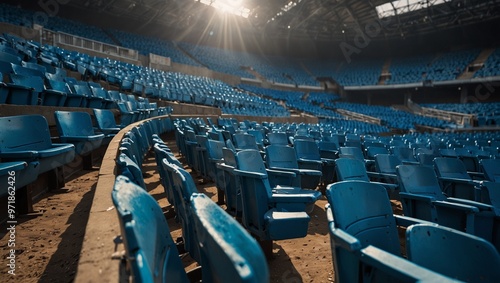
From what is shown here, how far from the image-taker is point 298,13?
84.6 feet

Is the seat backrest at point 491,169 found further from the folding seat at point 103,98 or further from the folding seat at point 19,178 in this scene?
the folding seat at point 103,98

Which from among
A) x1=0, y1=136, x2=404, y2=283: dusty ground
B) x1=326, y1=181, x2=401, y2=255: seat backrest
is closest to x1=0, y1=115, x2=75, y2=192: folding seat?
x1=0, y1=136, x2=404, y2=283: dusty ground

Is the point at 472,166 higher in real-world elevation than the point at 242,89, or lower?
lower

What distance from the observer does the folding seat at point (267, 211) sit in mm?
2410

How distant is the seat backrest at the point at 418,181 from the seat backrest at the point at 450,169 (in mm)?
1043

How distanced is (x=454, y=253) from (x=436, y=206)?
157cm

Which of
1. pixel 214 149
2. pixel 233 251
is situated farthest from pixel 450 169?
pixel 233 251

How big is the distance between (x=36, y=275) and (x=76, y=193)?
5.13 ft

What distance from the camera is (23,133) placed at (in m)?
2.80

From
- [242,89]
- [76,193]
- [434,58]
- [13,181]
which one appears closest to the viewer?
[13,181]

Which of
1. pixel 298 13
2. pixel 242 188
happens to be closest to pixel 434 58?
pixel 298 13

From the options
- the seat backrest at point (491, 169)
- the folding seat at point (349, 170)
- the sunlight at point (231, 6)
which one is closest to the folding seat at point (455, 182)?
the seat backrest at point (491, 169)

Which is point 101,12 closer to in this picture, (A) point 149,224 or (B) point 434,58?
(A) point 149,224

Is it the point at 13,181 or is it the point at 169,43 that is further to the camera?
the point at 169,43
